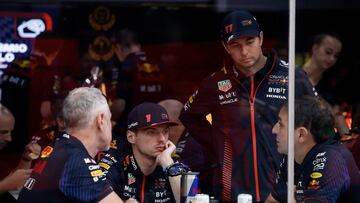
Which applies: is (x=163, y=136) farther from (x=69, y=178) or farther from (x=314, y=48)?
(x=314, y=48)

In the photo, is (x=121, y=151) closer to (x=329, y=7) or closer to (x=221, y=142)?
(x=221, y=142)

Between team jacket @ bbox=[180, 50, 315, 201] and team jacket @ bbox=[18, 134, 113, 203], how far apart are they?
0.94m

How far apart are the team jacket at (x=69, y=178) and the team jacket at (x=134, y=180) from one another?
543mm

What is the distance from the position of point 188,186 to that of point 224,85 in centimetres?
69

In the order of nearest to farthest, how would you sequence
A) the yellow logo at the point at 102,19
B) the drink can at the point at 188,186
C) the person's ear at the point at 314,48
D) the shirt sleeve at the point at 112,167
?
the drink can at the point at 188,186, the shirt sleeve at the point at 112,167, the person's ear at the point at 314,48, the yellow logo at the point at 102,19

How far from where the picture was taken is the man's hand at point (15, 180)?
465cm

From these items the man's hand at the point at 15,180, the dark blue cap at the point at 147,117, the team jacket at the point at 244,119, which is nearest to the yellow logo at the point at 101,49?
the dark blue cap at the point at 147,117

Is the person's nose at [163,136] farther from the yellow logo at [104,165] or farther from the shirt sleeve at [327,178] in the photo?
the shirt sleeve at [327,178]

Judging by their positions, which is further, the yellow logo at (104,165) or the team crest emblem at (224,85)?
the team crest emblem at (224,85)

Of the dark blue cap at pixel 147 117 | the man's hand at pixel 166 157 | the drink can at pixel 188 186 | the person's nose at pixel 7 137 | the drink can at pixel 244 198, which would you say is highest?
the dark blue cap at pixel 147 117

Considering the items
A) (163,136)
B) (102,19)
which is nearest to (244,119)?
(163,136)

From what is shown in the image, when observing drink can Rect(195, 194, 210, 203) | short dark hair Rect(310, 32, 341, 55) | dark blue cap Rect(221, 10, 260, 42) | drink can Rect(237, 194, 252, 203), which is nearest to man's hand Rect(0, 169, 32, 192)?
drink can Rect(195, 194, 210, 203)

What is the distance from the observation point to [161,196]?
4.64 metres

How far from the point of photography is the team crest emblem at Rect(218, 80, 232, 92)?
484 cm
